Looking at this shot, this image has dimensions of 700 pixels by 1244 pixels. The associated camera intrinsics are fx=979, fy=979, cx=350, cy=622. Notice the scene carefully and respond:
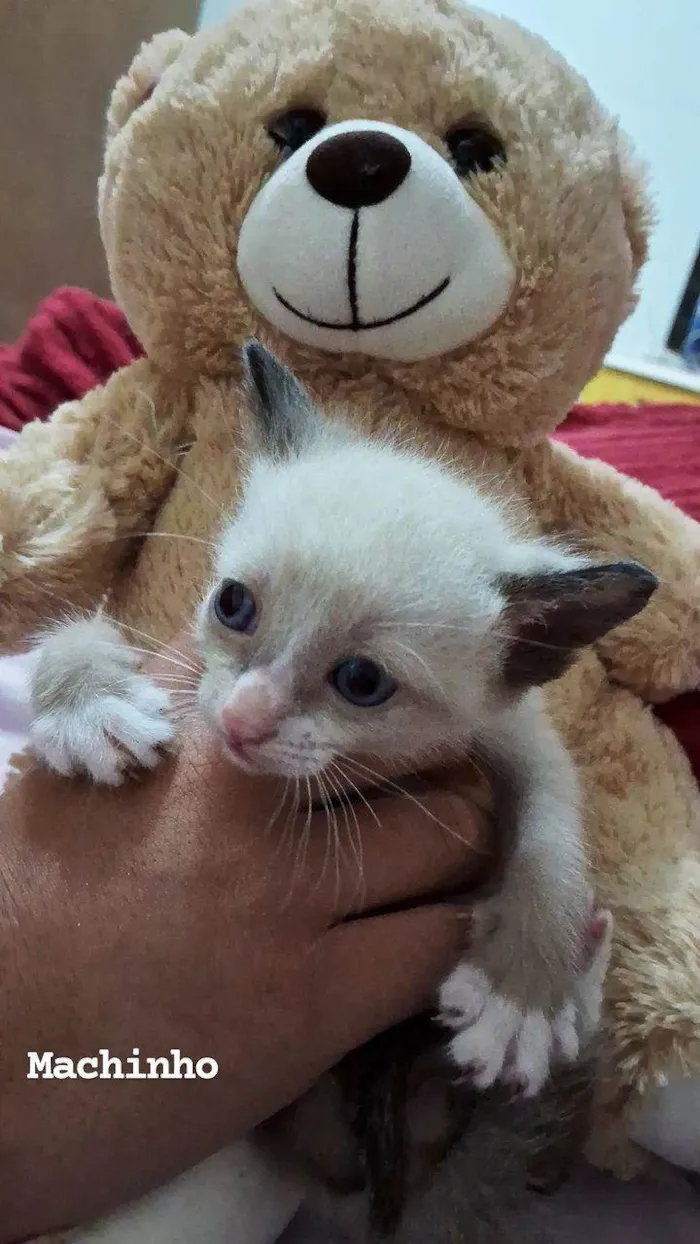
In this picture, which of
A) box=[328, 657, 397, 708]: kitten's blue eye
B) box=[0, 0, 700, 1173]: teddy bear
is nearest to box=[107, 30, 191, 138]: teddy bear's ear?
box=[0, 0, 700, 1173]: teddy bear

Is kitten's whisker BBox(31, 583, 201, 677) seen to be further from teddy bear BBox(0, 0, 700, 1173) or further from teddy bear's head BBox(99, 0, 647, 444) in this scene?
teddy bear's head BBox(99, 0, 647, 444)

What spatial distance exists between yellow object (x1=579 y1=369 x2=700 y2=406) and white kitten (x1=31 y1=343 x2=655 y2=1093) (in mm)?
1616

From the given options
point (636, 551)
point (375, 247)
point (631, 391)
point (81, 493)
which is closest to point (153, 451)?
point (81, 493)

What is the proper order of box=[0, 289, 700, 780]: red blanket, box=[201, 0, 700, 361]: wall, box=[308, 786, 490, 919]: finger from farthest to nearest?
box=[201, 0, 700, 361]: wall, box=[0, 289, 700, 780]: red blanket, box=[308, 786, 490, 919]: finger

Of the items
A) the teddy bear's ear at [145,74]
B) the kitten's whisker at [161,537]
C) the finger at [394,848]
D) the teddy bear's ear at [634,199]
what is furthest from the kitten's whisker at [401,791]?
the teddy bear's ear at [145,74]

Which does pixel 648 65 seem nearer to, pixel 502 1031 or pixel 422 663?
pixel 422 663

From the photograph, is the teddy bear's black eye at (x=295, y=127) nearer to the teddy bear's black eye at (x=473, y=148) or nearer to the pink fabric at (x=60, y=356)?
the teddy bear's black eye at (x=473, y=148)

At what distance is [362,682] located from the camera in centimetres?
74

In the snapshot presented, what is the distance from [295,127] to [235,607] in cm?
46

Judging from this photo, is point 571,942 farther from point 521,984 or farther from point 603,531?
point 603,531

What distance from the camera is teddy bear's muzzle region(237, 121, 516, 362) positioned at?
0.84 m

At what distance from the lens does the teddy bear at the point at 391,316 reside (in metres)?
0.87

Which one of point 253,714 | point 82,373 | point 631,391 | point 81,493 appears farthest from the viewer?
point 631,391

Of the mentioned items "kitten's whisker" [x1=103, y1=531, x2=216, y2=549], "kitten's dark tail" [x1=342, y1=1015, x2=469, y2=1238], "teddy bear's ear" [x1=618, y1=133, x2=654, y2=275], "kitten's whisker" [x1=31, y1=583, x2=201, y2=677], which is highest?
"teddy bear's ear" [x1=618, y1=133, x2=654, y2=275]
